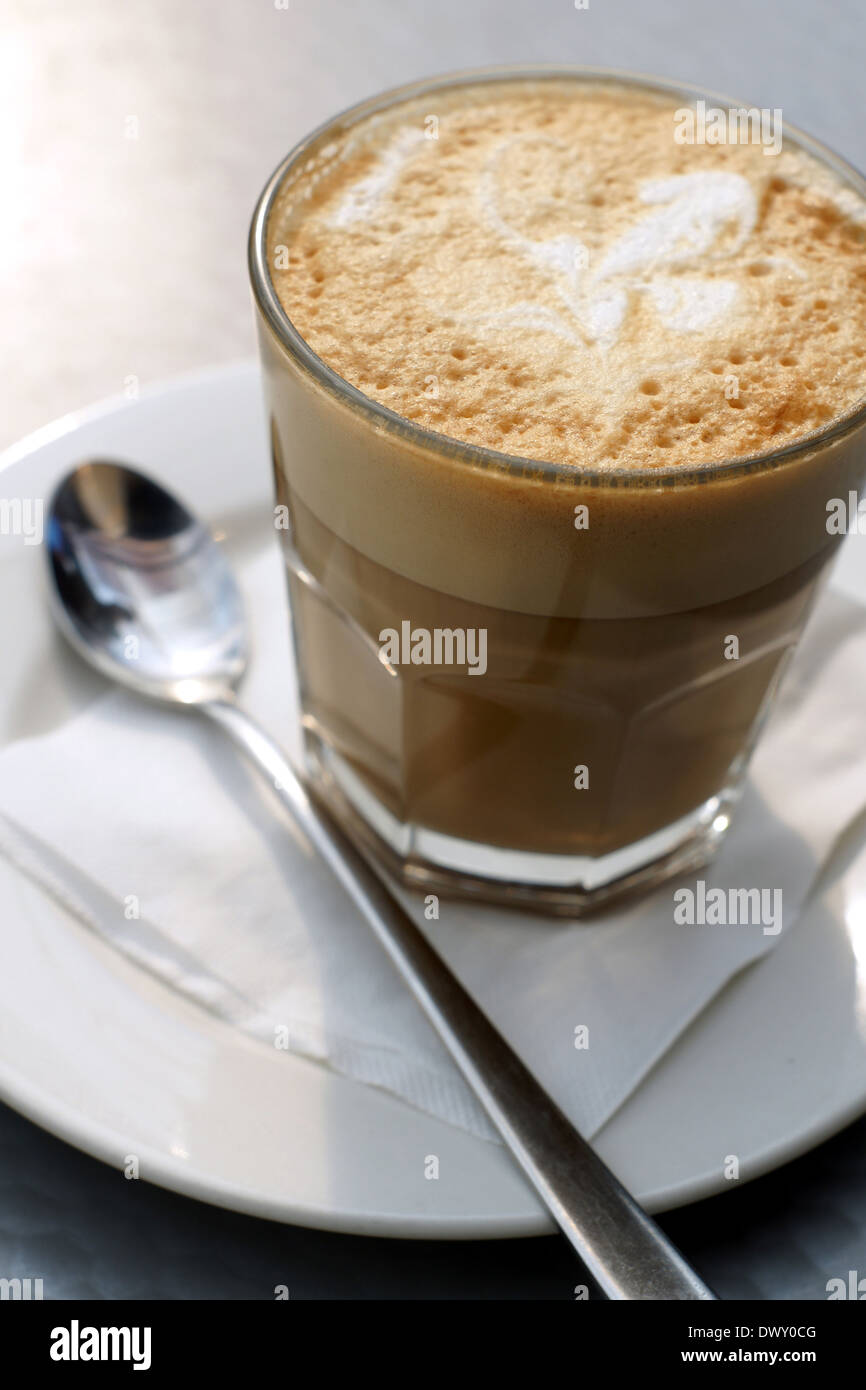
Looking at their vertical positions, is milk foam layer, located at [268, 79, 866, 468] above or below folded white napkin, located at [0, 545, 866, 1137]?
above

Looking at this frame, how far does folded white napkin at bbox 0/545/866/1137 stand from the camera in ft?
3.34

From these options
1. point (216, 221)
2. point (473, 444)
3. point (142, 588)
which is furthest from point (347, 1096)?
point (216, 221)

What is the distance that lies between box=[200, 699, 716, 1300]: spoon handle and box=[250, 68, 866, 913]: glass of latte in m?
0.09

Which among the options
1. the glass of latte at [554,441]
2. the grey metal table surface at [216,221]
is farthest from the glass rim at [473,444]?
the grey metal table surface at [216,221]

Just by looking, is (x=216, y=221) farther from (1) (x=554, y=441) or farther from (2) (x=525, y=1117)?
(2) (x=525, y=1117)

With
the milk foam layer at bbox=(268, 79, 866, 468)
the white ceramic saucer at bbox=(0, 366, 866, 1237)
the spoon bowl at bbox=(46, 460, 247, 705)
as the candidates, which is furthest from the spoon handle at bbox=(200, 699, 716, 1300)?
the milk foam layer at bbox=(268, 79, 866, 468)

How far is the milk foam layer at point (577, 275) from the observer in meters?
0.86

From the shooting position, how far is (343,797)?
50.8 inches

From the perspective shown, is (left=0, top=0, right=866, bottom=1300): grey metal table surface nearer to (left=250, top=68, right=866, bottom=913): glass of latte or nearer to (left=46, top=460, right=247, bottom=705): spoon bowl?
(left=250, top=68, right=866, bottom=913): glass of latte

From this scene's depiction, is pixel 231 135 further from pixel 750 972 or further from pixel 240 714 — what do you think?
pixel 750 972

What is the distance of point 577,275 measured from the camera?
948 mm

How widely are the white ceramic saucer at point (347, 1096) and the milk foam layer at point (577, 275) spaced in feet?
1.56

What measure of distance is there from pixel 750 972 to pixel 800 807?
213 millimetres

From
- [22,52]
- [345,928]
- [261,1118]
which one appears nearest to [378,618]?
[345,928]
